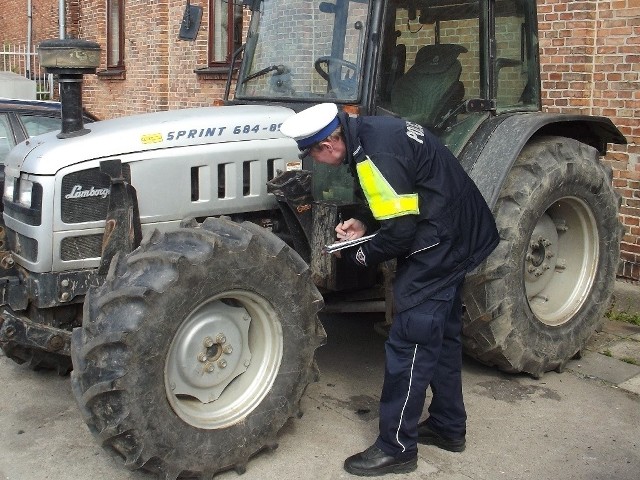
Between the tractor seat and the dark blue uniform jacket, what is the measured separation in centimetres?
81

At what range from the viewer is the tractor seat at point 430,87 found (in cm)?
461

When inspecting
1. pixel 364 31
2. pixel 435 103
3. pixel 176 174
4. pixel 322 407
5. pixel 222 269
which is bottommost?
pixel 322 407

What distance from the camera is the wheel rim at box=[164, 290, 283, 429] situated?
3.76m

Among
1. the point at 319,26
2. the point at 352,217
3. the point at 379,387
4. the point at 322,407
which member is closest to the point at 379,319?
the point at 379,387

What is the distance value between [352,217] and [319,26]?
1115mm

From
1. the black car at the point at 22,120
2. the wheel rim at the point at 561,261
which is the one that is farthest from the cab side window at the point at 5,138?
the wheel rim at the point at 561,261

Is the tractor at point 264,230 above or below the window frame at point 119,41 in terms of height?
below

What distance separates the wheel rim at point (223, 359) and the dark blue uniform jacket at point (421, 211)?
1.87 feet

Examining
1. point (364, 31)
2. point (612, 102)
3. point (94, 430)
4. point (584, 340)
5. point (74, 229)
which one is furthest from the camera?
point (612, 102)

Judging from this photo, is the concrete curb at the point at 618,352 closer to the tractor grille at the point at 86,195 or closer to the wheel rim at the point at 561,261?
the wheel rim at the point at 561,261

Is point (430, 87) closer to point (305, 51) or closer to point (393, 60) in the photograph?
point (393, 60)

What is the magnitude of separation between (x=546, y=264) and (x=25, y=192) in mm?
3187

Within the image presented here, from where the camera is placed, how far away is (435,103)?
15.7 ft

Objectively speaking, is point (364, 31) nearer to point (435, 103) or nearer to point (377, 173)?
point (435, 103)
